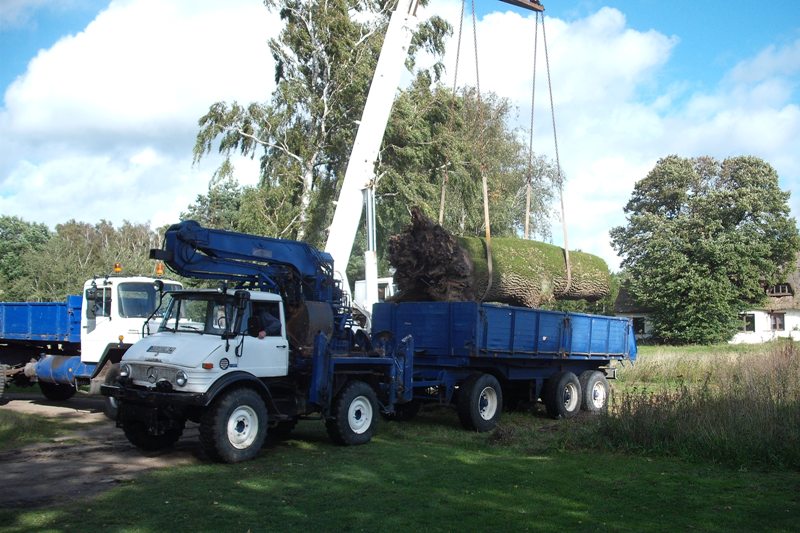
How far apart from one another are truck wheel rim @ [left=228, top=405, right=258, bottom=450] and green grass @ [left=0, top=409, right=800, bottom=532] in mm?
364

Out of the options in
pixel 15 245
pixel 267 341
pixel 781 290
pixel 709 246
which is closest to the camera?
pixel 267 341

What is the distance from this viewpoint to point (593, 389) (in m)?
17.0

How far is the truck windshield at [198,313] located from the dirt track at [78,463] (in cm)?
182

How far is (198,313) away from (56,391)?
32.3 feet

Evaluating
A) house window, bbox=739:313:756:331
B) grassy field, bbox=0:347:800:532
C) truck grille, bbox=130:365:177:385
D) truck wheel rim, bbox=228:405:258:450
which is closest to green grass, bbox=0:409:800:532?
grassy field, bbox=0:347:800:532

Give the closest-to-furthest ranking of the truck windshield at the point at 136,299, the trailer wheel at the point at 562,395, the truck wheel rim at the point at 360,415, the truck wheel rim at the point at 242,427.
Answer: the truck wheel rim at the point at 242,427, the truck wheel rim at the point at 360,415, the truck windshield at the point at 136,299, the trailer wheel at the point at 562,395

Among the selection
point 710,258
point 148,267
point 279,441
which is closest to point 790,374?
point 279,441

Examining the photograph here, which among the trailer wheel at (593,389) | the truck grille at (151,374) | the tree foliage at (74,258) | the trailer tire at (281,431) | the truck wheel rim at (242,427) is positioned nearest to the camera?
the truck grille at (151,374)

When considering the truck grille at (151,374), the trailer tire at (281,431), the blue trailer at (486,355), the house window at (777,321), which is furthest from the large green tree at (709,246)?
the truck grille at (151,374)

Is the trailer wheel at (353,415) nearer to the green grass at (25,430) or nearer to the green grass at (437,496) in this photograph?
the green grass at (437,496)

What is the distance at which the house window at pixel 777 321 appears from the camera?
168 feet

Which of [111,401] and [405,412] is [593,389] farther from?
[111,401]

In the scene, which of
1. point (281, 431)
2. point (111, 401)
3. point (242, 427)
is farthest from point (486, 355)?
point (111, 401)

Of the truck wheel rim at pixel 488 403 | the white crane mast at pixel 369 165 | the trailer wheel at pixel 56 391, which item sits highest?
the white crane mast at pixel 369 165
